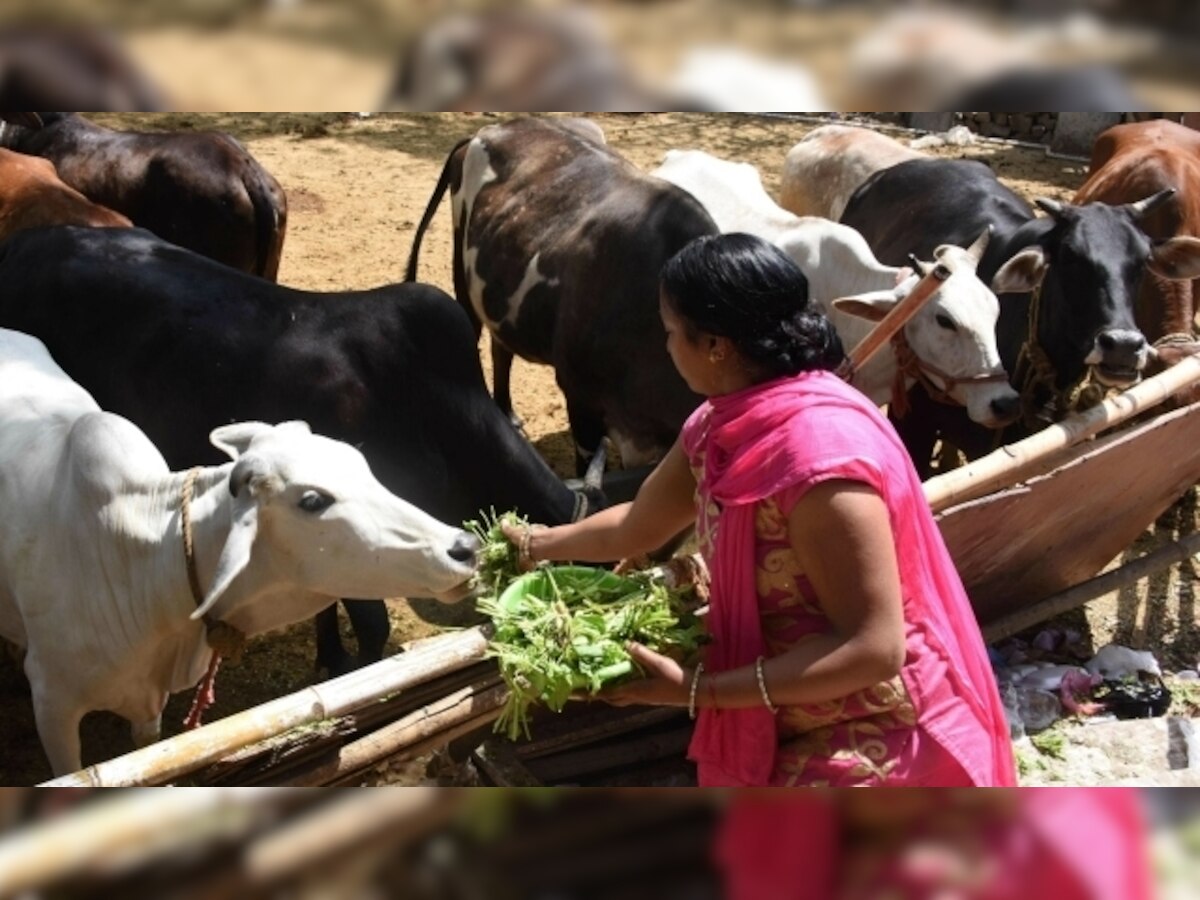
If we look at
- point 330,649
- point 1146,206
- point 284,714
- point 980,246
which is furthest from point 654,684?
point 1146,206

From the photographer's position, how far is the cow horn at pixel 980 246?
16.7 ft

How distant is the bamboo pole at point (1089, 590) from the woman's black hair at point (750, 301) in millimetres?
2848

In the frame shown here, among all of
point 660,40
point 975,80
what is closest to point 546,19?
point 660,40

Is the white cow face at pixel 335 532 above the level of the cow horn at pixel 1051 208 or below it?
below

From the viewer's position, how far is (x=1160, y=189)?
5.89 m

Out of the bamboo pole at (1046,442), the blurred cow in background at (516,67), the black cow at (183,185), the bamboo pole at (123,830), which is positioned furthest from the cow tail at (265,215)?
the bamboo pole at (123,830)

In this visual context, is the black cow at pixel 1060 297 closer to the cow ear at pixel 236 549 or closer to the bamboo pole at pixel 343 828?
the cow ear at pixel 236 549

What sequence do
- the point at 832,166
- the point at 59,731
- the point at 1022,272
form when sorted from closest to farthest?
the point at 59,731, the point at 1022,272, the point at 832,166

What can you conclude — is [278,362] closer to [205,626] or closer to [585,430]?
[205,626]

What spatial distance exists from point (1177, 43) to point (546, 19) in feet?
1.08

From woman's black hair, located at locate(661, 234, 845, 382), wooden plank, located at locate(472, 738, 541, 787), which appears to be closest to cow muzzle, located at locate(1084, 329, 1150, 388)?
wooden plank, located at locate(472, 738, 541, 787)

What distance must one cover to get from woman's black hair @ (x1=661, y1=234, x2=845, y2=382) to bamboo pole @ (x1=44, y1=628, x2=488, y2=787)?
123 cm

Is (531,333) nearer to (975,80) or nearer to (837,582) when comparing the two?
(837,582)

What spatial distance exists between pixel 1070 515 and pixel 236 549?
2996 millimetres
